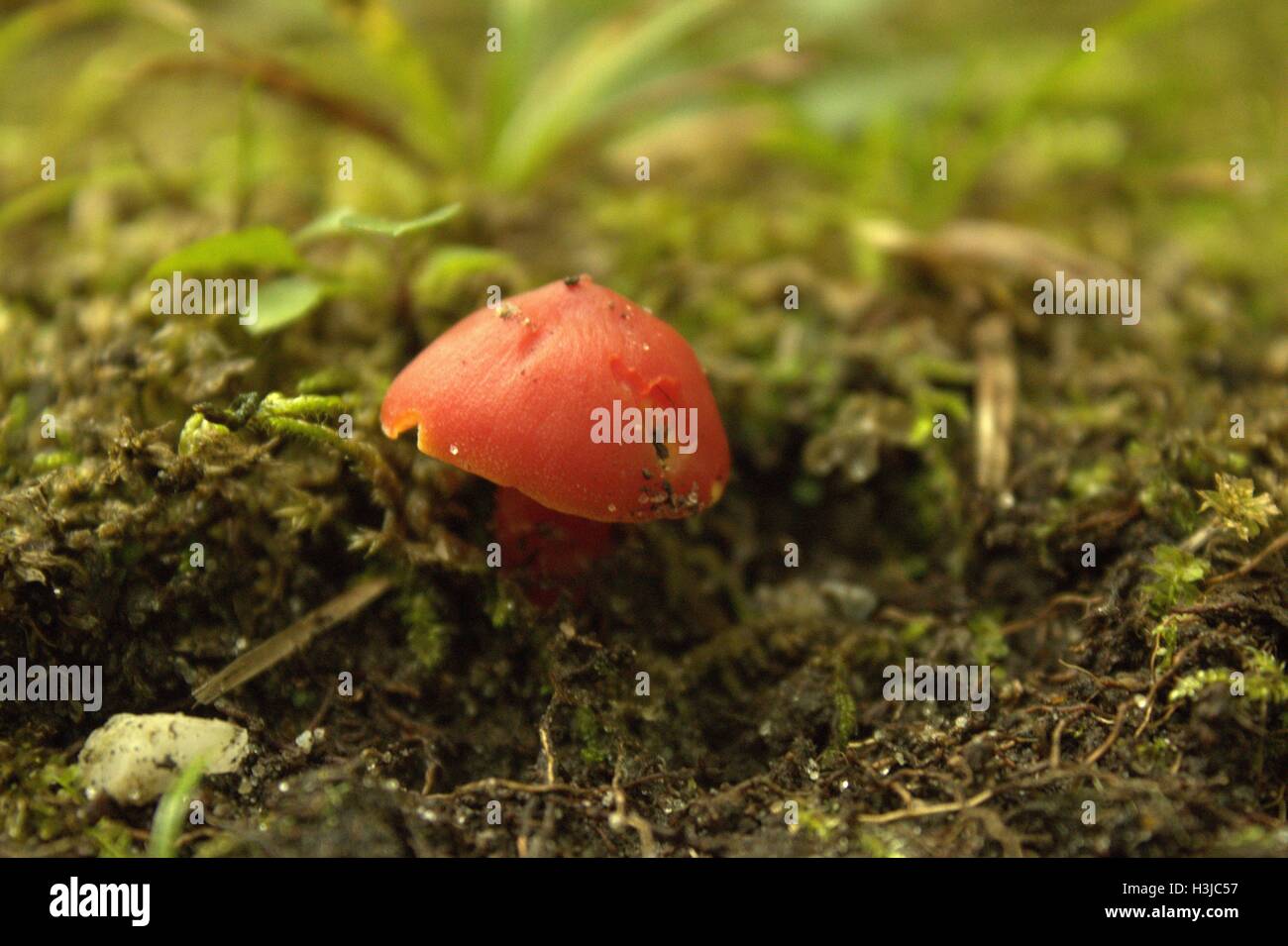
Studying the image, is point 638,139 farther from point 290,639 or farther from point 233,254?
point 290,639

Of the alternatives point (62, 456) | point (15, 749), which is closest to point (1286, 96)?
point (62, 456)

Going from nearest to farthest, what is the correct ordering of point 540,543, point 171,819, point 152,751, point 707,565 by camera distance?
point 171,819
point 152,751
point 540,543
point 707,565

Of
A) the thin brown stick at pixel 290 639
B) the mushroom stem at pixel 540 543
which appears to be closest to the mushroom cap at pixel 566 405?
the mushroom stem at pixel 540 543

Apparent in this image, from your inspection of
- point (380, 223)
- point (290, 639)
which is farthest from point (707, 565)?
point (380, 223)

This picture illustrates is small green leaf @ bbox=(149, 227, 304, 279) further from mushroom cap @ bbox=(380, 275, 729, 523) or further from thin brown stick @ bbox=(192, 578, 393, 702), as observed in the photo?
thin brown stick @ bbox=(192, 578, 393, 702)

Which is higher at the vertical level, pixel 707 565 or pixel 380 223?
pixel 380 223

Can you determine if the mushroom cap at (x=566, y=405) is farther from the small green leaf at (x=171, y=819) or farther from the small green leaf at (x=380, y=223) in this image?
the small green leaf at (x=171, y=819)
